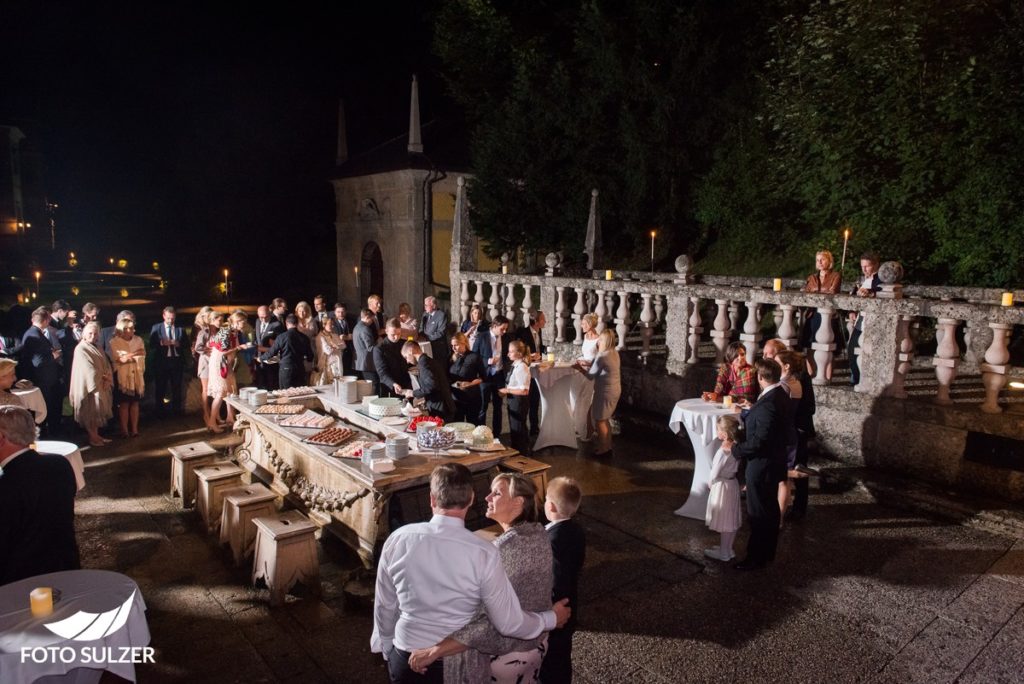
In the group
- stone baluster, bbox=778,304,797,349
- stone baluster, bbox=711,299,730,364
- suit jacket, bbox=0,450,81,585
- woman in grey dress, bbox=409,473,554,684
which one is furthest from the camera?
stone baluster, bbox=711,299,730,364

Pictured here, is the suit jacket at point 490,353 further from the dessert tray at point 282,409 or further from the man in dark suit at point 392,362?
the dessert tray at point 282,409

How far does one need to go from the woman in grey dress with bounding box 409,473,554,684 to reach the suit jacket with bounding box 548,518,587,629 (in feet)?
0.48

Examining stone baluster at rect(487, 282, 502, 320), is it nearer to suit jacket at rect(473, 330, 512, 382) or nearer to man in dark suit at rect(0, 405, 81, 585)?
suit jacket at rect(473, 330, 512, 382)

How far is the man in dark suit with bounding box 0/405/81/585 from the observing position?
4137 mm

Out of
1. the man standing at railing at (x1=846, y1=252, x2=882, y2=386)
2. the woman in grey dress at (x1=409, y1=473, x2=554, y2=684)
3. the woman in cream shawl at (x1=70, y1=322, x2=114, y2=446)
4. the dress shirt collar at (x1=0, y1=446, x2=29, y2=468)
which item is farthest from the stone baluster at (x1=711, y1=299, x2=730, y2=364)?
the woman in cream shawl at (x1=70, y1=322, x2=114, y2=446)

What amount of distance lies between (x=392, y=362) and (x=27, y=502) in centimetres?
498

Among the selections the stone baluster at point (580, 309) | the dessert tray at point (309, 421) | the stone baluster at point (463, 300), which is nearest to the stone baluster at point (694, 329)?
the stone baluster at point (580, 309)

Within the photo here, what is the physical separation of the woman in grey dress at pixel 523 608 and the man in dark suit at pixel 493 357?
19.4ft

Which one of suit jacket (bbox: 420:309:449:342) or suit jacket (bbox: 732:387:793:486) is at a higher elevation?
suit jacket (bbox: 420:309:449:342)

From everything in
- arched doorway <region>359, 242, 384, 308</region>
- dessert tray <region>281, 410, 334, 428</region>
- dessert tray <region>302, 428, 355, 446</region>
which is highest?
arched doorway <region>359, 242, 384, 308</region>

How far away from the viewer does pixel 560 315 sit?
39.3 ft

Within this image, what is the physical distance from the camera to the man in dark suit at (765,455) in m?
5.76

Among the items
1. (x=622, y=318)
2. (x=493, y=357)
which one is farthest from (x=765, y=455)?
(x=622, y=318)

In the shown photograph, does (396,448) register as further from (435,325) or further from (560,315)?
(560,315)
